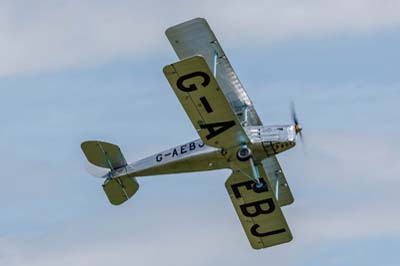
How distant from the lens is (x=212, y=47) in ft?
143

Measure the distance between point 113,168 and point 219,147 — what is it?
16.4 ft

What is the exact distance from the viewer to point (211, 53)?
43719mm

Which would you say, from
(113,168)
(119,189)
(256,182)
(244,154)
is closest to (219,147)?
(244,154)

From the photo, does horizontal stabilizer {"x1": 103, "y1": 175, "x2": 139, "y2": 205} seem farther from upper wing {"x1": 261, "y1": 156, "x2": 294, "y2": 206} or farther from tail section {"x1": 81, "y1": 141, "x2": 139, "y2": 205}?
upper wing {"x1": 261, "y1": 156, "x2": 294, "y2": 206}

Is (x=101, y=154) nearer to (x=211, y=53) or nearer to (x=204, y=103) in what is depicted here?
(x=211, y=53)

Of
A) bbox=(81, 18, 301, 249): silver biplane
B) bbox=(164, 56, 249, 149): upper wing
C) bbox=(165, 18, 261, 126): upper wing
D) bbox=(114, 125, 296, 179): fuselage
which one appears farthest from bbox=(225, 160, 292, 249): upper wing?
bbox=(164, 56, 249, 149): upper wing

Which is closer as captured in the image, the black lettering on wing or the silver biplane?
the silver biplane

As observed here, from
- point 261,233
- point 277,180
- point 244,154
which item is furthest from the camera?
point 277,180

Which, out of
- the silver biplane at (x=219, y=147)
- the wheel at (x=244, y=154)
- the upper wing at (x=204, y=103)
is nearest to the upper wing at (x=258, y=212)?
the silver biplane at (x=219, y=147)

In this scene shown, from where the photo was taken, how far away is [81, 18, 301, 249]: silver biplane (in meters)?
40.4

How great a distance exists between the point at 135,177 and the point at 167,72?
619 centimetres

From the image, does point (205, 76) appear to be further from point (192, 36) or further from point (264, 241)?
point (264, 241)

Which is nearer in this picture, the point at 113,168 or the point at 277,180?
the point at 113,168

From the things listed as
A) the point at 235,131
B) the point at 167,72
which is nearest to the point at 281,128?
the point at 235,131
